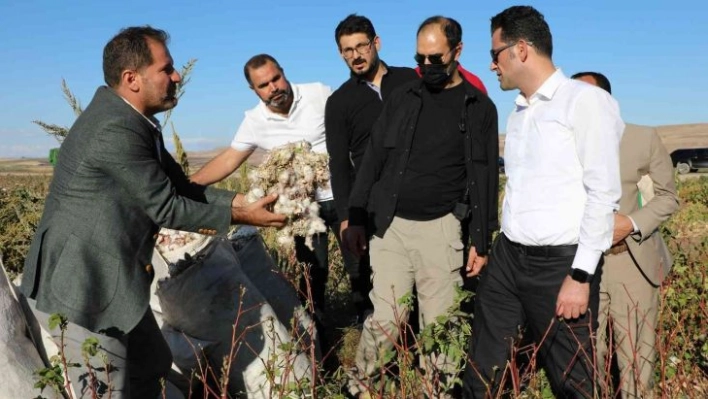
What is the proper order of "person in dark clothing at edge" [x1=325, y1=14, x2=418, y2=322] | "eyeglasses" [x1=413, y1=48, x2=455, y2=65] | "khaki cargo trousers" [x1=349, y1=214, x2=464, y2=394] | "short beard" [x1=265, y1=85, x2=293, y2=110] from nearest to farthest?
"eyeglasses" [x1=413, y1=48, x2=455, y2=65] < "khaki cargo trousers" [x1=349, y1=214, x2=464, y2=394] < "person in dark clothing at edge" [x1=325, y1=14, x2=418, y2=322] < "short beard" [x1=265, y1=85, x2=293, y2=110]

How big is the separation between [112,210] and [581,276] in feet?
5.92

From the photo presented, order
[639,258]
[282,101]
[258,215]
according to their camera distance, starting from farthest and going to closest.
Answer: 1. [282,101]
2. [639,258]
3. [258,215]

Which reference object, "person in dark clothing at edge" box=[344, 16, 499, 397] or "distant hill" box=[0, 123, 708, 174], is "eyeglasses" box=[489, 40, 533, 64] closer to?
"person in dark clothing at edge" box=[344, 16, 499, 397]

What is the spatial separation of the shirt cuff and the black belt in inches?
3.8

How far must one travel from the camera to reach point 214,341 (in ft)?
11.7

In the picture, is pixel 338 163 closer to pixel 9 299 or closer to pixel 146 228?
pixel 146 228

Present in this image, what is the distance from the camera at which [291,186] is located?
3156 mm

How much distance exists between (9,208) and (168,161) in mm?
2988

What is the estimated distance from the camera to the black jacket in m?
3.48

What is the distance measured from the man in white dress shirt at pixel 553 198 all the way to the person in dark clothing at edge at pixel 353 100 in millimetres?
1228

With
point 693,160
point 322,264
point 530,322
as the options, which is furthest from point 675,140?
point 530,322

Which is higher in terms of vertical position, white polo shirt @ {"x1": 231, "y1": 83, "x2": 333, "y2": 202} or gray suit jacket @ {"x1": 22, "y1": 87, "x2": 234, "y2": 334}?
white polo shirt @ {"x1": 231, "y1": 83, "x2": 333, "y2": 202}

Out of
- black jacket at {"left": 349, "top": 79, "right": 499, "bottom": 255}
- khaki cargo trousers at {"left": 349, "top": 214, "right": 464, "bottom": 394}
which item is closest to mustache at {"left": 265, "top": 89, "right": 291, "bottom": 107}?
black jacket at {"left": 349, "top": 79, "right": 499, "bottom": 255}

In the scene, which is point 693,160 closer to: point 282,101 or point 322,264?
point 322,264
